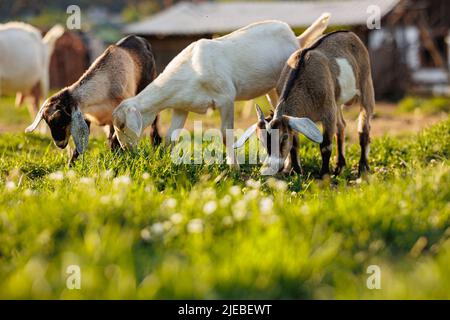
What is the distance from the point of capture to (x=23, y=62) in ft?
40.0

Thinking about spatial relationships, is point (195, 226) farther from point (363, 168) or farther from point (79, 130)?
point (363, 168)

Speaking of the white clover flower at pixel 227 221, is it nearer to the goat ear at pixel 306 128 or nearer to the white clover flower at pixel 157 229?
the white clover flower at pixel 157 229

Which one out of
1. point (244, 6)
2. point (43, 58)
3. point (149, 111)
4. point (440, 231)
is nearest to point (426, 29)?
point (244, 6)

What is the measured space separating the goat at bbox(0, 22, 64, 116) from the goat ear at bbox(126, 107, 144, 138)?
5.25 meters

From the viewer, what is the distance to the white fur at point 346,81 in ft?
26.3

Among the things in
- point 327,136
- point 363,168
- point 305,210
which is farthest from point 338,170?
point 305,210

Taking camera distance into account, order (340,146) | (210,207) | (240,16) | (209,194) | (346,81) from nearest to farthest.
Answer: (210,207) < (209,194) < (346,81) < (340,146) < (240,16)

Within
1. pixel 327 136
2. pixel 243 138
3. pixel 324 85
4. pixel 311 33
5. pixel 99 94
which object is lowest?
pixel 243 138

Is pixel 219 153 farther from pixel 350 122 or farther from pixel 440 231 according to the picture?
pixel 350 122

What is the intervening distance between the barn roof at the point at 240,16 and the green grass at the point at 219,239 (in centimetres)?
1693

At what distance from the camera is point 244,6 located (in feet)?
89.3

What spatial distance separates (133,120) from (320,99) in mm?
1915

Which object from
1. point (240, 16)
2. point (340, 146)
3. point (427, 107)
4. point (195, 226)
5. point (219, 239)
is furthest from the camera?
point (240, 16)

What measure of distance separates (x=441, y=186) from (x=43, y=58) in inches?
344
